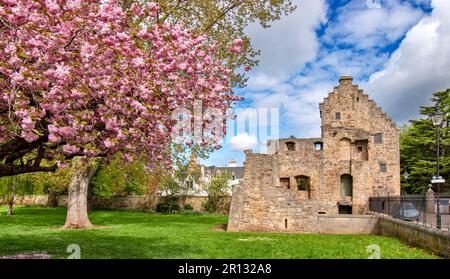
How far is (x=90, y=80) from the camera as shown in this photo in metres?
7.62

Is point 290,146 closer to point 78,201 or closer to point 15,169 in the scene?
point 78,201

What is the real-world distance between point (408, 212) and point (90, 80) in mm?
15768

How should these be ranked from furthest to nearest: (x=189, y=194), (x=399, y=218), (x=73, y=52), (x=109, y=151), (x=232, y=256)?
(x=189, y=194), (x=399, y=218), (x=232, y=256), (x=109, y=151), (x=73, y=52)

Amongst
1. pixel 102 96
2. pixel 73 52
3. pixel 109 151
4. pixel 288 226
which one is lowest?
pixel 288 226

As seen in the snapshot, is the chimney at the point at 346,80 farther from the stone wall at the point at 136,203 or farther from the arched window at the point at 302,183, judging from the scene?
the stone wall at the point at 136,203

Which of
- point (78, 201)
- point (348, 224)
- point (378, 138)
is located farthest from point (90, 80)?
point (378, 138)

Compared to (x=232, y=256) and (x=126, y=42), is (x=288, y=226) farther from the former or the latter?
(x=126, y=42)

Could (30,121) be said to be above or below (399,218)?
above

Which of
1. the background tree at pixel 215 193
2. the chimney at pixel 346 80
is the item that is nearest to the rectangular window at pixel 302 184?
the background tree at pixel 215 193

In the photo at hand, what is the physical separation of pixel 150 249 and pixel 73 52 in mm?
8557

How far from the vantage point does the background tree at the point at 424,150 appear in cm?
4634

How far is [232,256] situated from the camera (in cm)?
1285

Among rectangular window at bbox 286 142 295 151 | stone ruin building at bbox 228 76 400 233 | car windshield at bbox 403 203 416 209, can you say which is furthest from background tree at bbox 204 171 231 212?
car windshield at bbox 403 203 416 209
